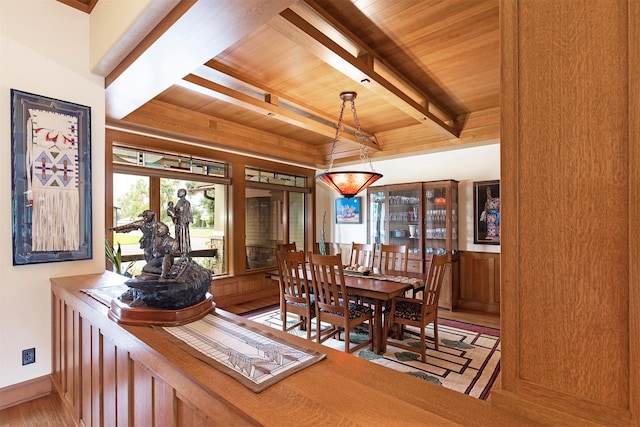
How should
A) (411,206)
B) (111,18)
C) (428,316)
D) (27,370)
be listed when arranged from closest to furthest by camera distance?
(111,18), (27,370), (428,316), (411,206)

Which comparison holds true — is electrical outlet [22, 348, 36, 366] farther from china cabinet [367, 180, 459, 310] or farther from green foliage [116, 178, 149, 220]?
china cabinet [367, 180, 459, 310]

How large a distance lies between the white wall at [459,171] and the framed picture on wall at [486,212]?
0.26ft

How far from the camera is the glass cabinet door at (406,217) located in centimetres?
528

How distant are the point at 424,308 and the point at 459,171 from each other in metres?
2.94

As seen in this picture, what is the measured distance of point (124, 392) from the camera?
1.38m

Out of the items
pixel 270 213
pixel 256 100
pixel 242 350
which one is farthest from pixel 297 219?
pixel 242 350

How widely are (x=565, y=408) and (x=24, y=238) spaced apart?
119 inches

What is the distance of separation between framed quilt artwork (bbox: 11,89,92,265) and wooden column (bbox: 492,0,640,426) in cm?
284

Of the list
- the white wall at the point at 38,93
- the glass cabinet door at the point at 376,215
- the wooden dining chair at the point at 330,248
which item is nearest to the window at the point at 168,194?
the white wall at the point at 38,93

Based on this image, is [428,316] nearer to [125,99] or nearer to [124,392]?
[124,392]

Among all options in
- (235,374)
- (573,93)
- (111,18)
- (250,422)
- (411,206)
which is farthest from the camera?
(411,206)

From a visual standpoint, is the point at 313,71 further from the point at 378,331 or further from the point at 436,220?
the point at 436,220

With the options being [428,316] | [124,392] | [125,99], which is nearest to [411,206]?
[428,316]

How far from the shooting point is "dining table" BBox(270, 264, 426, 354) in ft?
9.78
